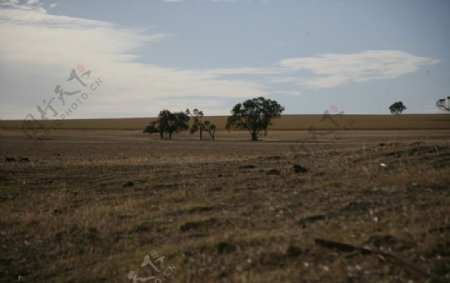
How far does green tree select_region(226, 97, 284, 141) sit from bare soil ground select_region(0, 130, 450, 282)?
76630mm

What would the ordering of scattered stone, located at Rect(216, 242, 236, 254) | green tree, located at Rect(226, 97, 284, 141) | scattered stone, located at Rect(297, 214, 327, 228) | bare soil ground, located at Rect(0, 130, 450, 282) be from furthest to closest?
green tree, located at Rect(226, 97, 284, 141) → scattered stone, located at Rect(297, 214, 327, 228) → scattered stone, located at Rect(216, 242, 236, 254) → bare soil ground, located at Rect(0, 130, 450, 282)

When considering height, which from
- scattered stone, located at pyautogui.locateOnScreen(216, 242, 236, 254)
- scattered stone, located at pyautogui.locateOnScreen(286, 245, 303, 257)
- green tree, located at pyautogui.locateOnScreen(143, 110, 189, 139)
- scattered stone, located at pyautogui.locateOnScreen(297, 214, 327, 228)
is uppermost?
green tree, located at pyautogui.locateOnScreen(143, 110, 189, 139)

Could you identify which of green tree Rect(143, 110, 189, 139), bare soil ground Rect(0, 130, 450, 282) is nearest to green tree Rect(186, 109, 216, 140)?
green tree Rect(143, 110, 189, 139)

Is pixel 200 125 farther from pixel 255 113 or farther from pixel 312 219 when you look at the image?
pixel 312 219

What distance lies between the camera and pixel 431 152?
19.1 m

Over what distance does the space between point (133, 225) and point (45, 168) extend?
1615 centimetres

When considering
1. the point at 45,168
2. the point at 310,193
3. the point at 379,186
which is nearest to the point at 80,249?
the point at 310,193

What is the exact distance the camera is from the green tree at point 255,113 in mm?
95375

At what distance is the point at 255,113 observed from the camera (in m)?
95.4

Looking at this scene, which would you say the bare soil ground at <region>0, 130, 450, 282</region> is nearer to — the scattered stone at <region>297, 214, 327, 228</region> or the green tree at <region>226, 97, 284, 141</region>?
the scattered stone at <region>297, 214, 327, 228</region>

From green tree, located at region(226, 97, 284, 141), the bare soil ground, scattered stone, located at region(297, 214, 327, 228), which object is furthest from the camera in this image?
green tree, located at region(226, 97, 284, 141)

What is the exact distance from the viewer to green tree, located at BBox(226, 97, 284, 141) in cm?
9538

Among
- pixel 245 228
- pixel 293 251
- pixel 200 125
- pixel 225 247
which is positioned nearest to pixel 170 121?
pixel 200 125

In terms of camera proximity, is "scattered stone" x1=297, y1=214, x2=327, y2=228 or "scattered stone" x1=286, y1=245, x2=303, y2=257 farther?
"scattered stone" x1=297, y1=214, x2=327, y2=228
